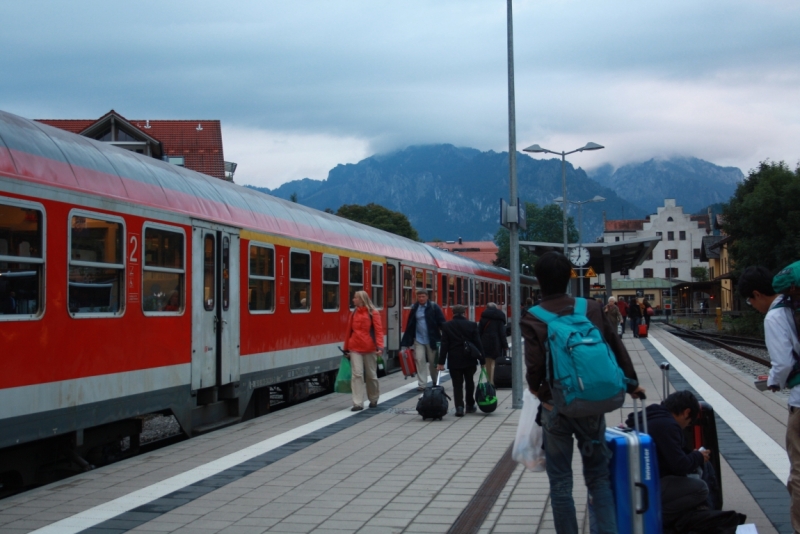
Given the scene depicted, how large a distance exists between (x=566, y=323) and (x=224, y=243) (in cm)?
755

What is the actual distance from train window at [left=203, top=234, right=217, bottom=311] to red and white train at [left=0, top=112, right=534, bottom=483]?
25mm

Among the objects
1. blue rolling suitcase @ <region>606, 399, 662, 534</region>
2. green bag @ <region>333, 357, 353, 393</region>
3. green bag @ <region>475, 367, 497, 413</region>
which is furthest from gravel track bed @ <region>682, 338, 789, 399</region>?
blue rolling suitcase @ <region>606, 399, 662, 534</region>

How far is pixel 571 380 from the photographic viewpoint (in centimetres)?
485

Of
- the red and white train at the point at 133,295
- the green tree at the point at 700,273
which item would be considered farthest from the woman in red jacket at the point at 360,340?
the green tree at the point at 700,273

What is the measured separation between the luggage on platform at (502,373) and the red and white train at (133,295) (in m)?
3.04

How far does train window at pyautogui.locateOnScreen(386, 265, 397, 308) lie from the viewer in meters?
20.6

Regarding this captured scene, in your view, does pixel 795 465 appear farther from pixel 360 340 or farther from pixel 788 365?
pixel 360 340

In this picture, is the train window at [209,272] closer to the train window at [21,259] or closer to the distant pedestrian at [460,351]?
the distant pedestrian at [460,351]

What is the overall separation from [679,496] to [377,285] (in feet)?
47.3

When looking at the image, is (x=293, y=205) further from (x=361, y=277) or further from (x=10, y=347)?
(x=10, y=347)

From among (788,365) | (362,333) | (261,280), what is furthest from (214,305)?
(788,365)

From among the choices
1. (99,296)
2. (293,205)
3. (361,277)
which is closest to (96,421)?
(99,296)

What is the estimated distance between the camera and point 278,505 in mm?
7031

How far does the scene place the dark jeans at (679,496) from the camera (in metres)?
5.50
